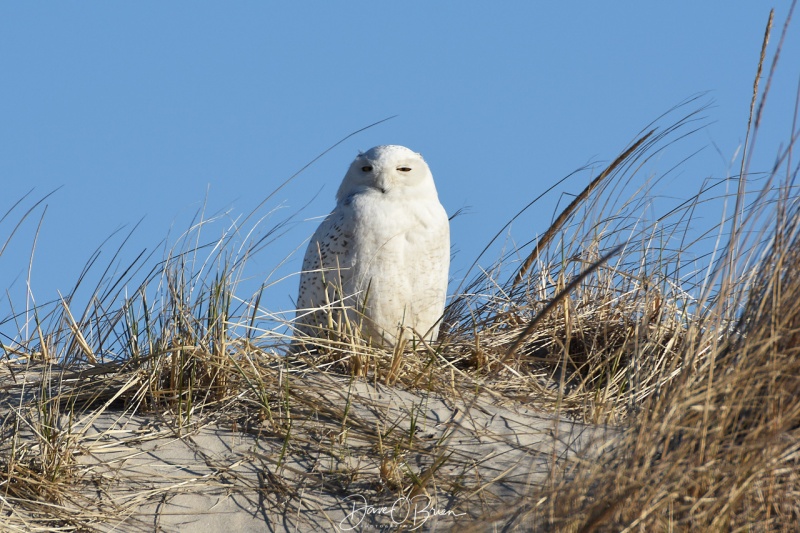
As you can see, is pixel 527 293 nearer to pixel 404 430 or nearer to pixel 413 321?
pixel 413 321

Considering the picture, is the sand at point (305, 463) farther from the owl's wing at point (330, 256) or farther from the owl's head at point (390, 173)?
the owl's head at point (390, 173)

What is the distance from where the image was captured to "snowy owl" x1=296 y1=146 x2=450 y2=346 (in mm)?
4520

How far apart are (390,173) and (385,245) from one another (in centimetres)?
32

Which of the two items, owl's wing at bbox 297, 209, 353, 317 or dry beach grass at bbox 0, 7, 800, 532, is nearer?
→ dry beach grass at bbox 0, 7, 800, 532

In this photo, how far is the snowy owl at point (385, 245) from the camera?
4520mm

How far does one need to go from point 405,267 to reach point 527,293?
588 millimetres

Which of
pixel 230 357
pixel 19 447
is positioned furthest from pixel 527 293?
pixel 19 447

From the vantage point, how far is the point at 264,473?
307 centimetres

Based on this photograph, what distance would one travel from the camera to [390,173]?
4555 mm
